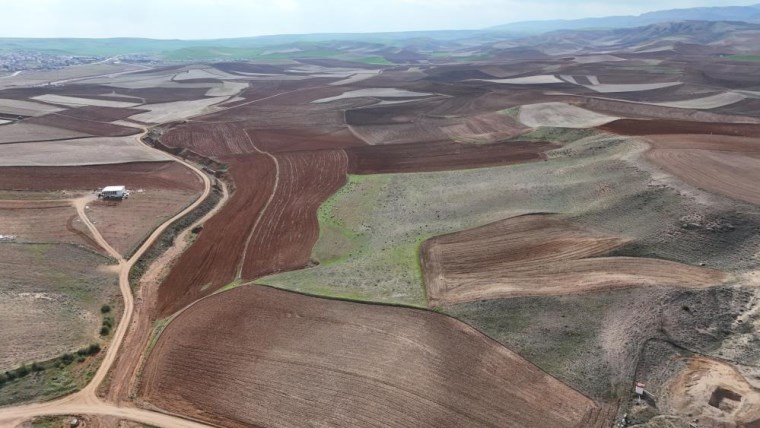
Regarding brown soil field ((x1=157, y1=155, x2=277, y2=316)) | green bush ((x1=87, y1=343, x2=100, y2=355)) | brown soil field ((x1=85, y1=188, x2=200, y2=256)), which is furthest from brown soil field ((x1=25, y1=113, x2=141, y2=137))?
green bush ((x1=87, y1=343, x2=100, y2=355))

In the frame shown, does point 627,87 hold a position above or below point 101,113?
below

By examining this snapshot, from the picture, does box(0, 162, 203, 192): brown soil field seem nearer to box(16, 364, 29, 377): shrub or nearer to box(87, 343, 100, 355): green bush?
box(87, 343, 100, 355): green bush

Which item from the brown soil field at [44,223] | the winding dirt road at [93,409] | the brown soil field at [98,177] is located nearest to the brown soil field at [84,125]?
the brown soil field at [98,177]

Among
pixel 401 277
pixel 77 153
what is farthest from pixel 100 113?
pixel 401 277

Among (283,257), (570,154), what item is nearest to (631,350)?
(283,257)

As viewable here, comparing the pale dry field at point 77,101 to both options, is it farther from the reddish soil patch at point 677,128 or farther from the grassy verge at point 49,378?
the reddish soil patch at point 677,128

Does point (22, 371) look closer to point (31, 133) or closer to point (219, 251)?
point (219, 251)

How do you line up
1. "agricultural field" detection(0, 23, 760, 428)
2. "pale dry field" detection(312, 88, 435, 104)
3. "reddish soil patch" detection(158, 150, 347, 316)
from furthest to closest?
"pale dry field" detection(312, 88, 435, 104) → "reddish soil patch" detection(158, 150, 347, 316) → "agricultural field" detection(0, 23, 760, 428)
